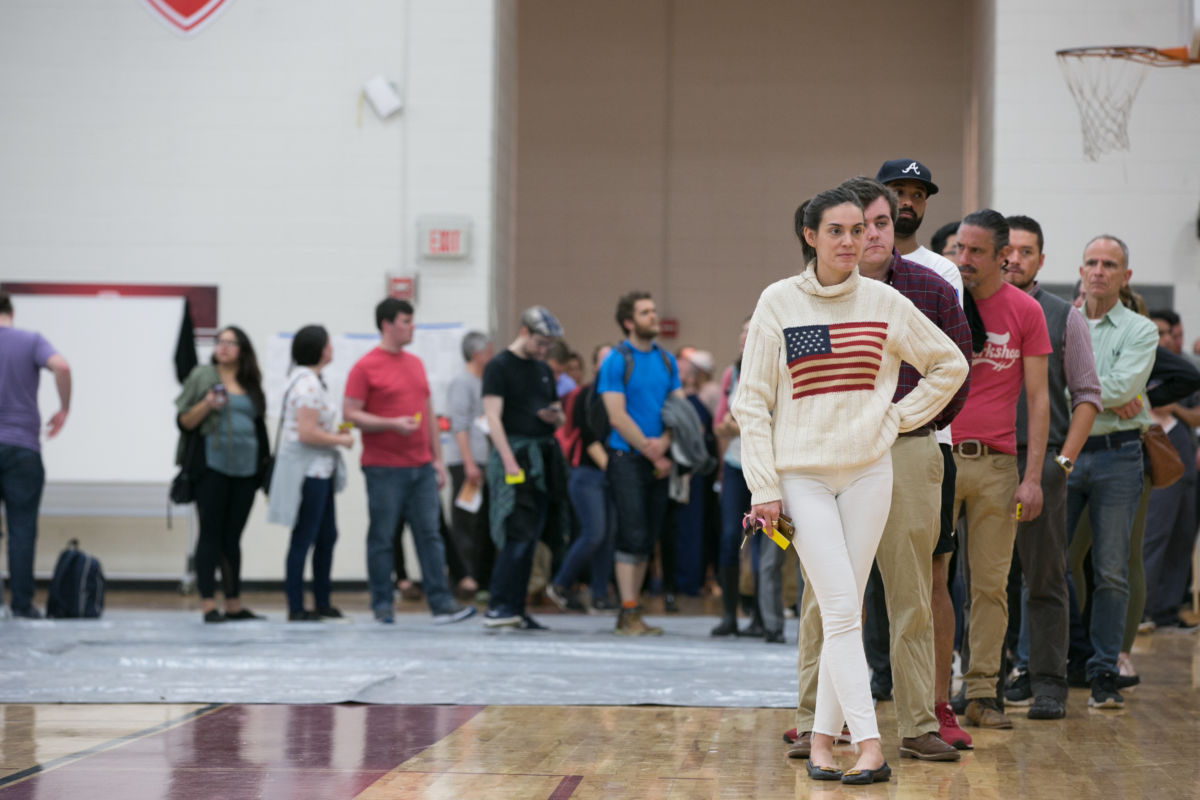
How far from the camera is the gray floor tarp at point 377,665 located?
4461 mm

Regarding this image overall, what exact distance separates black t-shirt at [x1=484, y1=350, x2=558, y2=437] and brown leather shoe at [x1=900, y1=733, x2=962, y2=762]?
3491 mm

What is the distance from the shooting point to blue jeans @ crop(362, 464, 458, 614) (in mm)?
6863

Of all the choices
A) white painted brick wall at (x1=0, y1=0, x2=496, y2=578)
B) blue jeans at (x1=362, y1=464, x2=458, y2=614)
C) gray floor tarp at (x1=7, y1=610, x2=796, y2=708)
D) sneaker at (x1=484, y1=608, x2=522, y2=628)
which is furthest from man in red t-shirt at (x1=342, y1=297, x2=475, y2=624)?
white painted brick wall at (x1=0, y1=0, x2=496, y2=578)

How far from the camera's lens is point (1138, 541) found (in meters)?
4.89

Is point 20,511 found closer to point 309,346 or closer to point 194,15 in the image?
point 309,346

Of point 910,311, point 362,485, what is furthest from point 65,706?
point 362,485

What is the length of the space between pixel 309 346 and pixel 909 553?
421 cm

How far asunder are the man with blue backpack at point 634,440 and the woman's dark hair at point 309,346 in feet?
4.93

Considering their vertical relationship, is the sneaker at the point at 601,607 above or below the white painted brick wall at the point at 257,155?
below

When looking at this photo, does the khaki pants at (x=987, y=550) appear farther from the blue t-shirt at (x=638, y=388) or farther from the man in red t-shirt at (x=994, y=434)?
the blue t-shirt at (x=638, y=388)

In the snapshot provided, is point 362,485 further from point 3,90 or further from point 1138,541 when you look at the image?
point 1138,541

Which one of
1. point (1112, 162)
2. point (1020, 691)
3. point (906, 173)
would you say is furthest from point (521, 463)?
point (1112, 162)

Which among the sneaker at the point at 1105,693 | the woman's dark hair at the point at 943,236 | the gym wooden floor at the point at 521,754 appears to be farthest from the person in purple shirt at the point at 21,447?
the sneaker at the point at 1105,693

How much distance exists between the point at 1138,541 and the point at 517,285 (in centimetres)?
753
